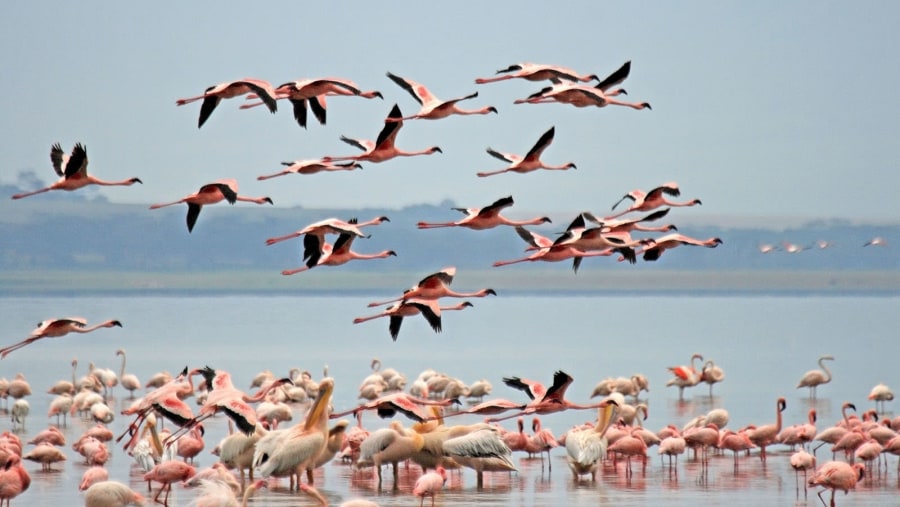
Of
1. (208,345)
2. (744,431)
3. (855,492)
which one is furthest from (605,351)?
(855,492)

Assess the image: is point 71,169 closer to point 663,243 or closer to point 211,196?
point 211,196

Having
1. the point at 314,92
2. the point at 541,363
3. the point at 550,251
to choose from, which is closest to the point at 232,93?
the point at 314,92

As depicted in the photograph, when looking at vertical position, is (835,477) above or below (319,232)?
below

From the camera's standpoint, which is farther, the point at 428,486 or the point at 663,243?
the point at 663,243

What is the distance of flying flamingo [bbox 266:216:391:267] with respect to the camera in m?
11.9

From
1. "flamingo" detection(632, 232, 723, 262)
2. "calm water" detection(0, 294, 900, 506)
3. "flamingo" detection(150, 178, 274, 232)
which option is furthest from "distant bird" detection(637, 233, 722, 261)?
"flamingo" detection(150, 178, 274, 232)

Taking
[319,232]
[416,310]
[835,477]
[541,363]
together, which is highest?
[541,363]

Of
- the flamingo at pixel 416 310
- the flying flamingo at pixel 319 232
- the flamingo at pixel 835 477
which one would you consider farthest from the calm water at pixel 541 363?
the flying flamingo at pixel 319 232

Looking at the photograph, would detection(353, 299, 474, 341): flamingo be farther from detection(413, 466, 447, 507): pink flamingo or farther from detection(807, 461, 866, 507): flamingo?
detection(807, 461, 866, 507): flamingo

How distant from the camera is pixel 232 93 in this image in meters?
12.4

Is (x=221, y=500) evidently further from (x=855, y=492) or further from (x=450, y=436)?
(x=855, y=492)

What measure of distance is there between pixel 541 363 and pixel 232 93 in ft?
57.2

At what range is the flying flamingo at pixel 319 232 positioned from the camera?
1188 centimetres

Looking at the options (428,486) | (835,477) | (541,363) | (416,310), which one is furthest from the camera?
(541,363)
